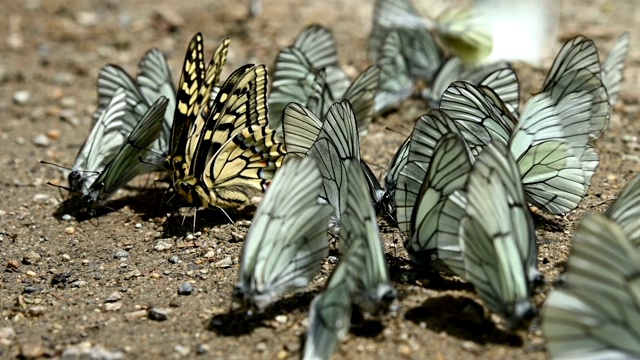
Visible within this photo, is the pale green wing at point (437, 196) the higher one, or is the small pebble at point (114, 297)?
the pale green wing at point (437, 196)

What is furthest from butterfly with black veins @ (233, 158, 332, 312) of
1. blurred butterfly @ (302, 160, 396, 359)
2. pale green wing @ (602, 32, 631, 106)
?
pale green wing @ (602, 32, 631, 106)

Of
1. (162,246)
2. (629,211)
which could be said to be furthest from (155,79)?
(629,211)

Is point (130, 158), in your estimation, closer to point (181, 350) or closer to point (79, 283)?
point (79, 283)

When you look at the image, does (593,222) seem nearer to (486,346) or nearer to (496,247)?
(496,247)

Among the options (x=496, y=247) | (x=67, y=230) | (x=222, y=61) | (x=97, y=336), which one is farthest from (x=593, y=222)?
(x=67, y=230)

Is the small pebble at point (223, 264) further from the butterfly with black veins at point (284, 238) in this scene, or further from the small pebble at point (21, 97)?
the small pebble at point (21, 97)

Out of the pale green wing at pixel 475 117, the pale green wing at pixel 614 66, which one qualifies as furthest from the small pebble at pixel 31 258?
the pale green wing at pixel 614 66
